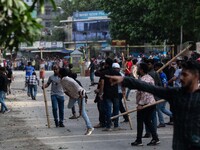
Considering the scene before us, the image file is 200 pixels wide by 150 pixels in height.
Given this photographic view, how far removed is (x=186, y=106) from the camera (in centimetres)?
678

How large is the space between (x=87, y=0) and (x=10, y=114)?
92.3m

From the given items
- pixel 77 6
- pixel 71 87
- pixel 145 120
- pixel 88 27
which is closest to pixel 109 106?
pixel 71 87

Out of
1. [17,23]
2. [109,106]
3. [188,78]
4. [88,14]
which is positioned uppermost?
[88,14]

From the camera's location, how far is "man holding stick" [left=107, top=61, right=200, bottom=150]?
22.1 ft

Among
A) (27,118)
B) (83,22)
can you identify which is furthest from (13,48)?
(83,22)

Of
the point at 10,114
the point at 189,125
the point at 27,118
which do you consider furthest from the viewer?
the point at 10,114

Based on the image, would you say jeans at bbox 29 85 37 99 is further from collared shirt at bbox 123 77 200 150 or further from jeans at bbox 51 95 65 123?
collared shirt at bbox 123 77 200 150

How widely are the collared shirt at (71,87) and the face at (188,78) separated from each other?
1020 cm

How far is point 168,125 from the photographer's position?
18172 mm

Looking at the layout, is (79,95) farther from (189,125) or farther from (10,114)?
(189,125)

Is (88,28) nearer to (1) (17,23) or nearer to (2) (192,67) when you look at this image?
(2) (192,67)

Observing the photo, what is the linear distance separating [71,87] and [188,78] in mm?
10506

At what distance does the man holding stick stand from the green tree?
1646mm

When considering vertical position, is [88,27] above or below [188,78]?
A: above
